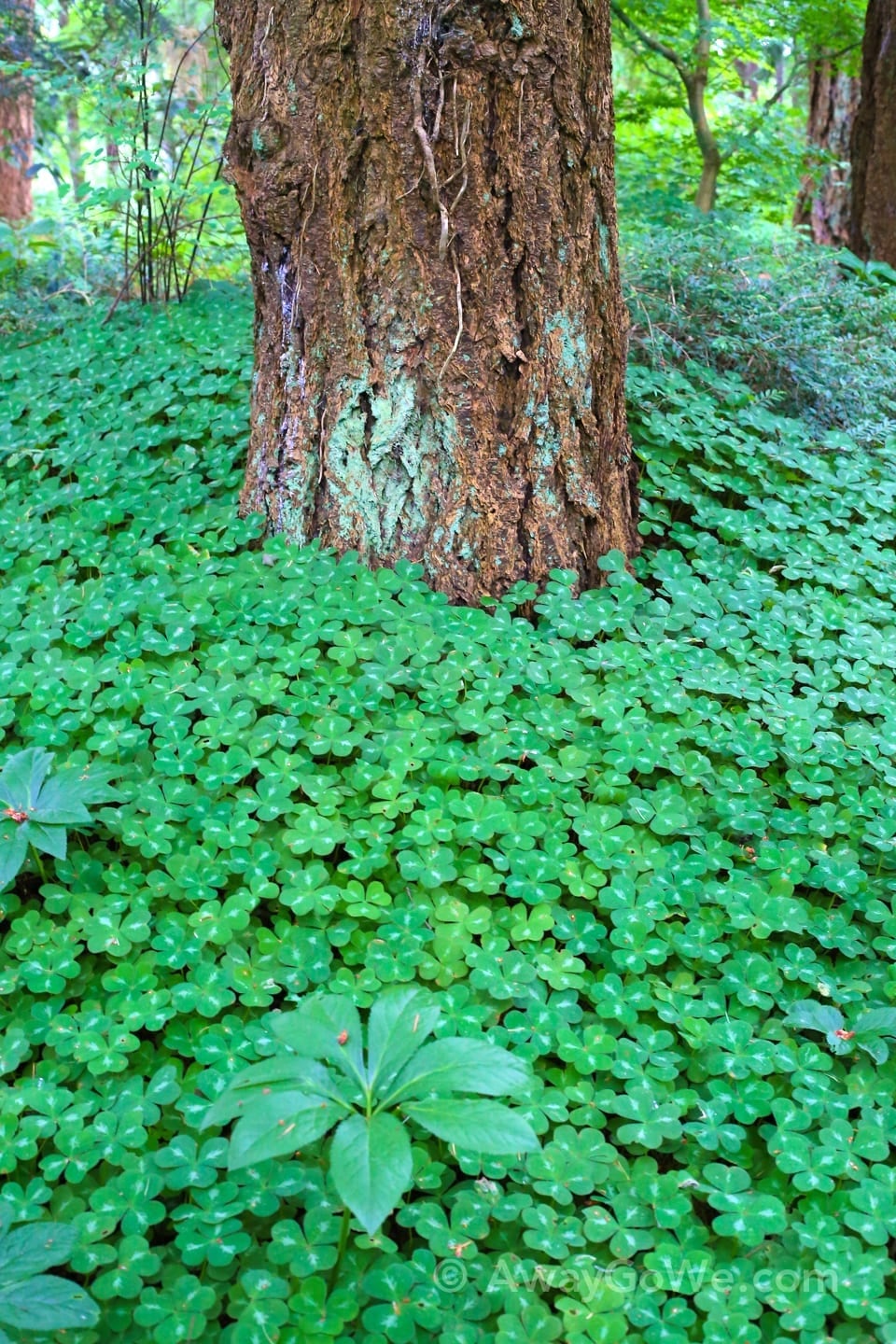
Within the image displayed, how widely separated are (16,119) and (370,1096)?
31.8 feet

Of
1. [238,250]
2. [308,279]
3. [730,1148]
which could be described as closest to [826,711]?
[730,1148]

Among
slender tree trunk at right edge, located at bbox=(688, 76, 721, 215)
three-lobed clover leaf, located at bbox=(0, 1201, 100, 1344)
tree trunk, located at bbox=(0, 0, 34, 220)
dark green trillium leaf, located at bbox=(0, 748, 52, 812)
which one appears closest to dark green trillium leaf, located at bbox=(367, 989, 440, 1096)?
three-lobed clover leaf, located at bbox=(0, 1201, 100, 1344)

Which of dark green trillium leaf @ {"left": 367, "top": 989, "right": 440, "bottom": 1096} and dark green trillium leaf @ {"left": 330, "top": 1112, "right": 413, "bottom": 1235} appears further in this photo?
dark green trillium leaf @ {"left": 367, "top": 989, "right": 440, "bottom": 1096}

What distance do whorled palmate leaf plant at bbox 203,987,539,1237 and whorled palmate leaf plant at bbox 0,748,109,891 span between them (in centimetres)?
77

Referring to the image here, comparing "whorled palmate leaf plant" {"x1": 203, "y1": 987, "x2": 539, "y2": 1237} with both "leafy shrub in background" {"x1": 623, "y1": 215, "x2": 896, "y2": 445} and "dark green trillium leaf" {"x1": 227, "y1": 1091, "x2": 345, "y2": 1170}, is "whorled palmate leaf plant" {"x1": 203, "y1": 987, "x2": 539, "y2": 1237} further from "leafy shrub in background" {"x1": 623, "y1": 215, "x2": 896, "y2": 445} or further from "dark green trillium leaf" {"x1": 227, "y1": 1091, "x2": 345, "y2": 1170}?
"leafy shrub in background" {"x1": 623, "y1": 215, "x2": 896, "y2": 445}

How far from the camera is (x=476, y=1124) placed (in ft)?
4.75

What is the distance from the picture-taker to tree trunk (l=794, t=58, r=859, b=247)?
796cm

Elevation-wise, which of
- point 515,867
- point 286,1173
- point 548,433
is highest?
point 548,433

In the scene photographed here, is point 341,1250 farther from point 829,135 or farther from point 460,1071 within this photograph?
point 829,135

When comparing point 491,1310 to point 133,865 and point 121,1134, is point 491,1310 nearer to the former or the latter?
point 121,1134

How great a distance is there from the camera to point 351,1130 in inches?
56.1

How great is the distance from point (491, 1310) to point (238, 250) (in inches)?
256

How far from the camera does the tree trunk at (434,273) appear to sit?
260cm

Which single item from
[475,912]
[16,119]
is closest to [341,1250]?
[475,912]
